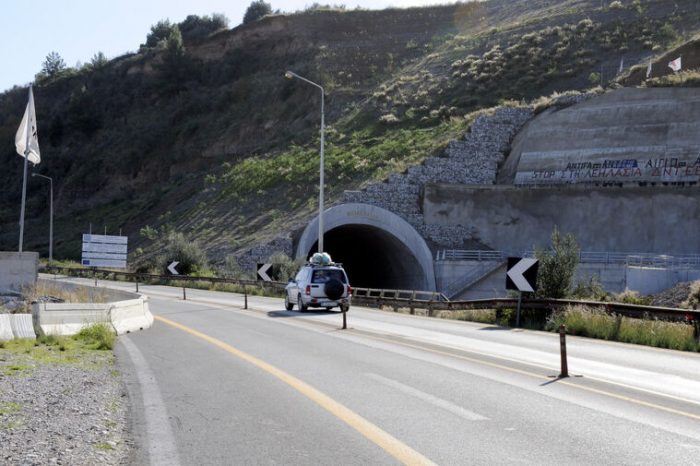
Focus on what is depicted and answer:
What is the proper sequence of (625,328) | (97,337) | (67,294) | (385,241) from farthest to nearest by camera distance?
(385,241) → (67,294) → (625,328) → (97,337)

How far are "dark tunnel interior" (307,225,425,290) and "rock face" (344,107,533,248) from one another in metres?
2.30

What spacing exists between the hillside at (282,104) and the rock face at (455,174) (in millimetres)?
2449

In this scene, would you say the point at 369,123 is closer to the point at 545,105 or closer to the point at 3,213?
the point at 545,105

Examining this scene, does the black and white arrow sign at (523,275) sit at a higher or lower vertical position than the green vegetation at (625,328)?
higher

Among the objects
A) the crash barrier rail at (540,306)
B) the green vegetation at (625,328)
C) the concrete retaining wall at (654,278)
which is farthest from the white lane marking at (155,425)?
the concrete retaining wall at (654,278)

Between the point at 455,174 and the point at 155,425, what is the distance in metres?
45.2

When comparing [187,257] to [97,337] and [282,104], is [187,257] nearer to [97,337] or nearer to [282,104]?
[97,337]

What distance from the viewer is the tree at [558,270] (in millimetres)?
24469

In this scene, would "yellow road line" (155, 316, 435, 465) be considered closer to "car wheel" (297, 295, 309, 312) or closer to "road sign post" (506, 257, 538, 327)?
"road sign post" (506, 257, 538, 327)

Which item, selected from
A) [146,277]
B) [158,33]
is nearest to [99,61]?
[158,33]

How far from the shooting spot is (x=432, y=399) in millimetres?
9383

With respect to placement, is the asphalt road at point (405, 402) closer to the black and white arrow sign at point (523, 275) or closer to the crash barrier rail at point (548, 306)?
the crash barrier rail at point (548, 306)

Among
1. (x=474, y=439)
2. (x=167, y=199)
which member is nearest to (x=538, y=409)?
(x=474, y=439)

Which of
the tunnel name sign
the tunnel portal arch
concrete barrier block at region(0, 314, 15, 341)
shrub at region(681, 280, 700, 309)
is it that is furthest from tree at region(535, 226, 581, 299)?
the tunnel name sign
